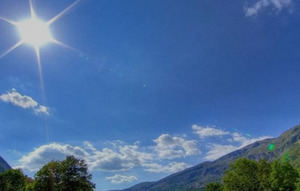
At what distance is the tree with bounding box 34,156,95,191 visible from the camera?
190 feet

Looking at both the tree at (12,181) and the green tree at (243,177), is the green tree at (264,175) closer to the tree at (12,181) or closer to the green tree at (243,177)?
the green tree at (243,177)

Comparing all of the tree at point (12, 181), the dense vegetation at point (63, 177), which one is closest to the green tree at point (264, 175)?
the dense vegetation at point (63, 177)

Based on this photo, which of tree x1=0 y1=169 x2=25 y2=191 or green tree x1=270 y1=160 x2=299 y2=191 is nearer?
green tree x1=270 y1=160 x2=299 y2=191

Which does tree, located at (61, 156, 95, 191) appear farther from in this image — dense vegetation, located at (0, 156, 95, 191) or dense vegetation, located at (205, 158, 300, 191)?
dense vegetation, located at (205, 158, 300, 191)

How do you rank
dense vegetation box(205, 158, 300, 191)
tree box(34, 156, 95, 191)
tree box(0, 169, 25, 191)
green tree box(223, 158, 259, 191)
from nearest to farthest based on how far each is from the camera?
tree box(34, 156, 95, 191), dense vegetation box(205, 158, 300, 191), tree box(0, 169, 25, 191), green tree box(223, 158, 259, 191)

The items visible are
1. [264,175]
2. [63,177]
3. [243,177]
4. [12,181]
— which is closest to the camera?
[63,177]

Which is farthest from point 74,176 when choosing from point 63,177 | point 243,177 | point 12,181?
point 243,177

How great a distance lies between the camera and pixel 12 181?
255 feet

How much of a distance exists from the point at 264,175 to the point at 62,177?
6045 cm

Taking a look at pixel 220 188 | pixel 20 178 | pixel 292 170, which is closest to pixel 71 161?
pixel 20 178

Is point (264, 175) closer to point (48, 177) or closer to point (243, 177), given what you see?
point (243, 177)

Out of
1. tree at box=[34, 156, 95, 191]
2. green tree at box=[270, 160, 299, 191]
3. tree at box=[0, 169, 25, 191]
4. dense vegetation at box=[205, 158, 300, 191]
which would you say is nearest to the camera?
tree at box=[34, 156, 95, 191]

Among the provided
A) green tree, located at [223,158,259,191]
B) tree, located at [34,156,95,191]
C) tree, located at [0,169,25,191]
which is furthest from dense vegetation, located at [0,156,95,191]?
green tree, located at [223,158,259,191]

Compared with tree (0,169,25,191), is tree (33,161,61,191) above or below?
below
